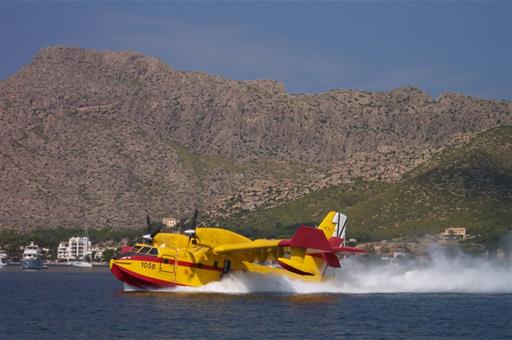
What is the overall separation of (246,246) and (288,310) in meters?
6.89

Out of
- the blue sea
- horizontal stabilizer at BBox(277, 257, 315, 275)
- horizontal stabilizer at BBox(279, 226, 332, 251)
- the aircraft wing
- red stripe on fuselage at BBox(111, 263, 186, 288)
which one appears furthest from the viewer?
horizontal stabilizer at BBox(277, 257, 315, 275)

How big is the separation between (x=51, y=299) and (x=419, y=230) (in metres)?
102

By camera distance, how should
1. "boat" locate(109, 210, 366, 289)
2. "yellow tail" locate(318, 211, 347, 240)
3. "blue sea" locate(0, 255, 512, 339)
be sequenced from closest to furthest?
"blue sea" locate(0, 255, 512, 339)
"boat" locate(109, 210, 366, 289)
"yellow tail" locate(318, 211, 347, 240)

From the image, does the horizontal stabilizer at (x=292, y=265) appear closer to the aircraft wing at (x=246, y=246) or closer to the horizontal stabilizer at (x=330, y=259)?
the horizontal stabilizer at (x=330, y=259)

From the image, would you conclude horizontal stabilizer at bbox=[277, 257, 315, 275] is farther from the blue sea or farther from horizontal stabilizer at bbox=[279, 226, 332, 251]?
horizontal stabilizer at bbox=[279, 226, 332, 251]

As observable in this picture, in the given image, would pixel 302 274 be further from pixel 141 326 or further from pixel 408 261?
pixel 408 261

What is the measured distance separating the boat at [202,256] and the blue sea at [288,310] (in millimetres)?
1306

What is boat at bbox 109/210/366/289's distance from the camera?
72.4 metres

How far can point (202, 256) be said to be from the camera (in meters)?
74.3

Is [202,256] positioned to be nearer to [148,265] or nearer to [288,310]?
[148,265]

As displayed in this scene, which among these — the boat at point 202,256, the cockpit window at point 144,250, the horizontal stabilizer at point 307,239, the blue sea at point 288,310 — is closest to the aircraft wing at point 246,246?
the boat at point 202,256

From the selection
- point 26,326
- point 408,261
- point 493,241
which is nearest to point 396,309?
point 26,326

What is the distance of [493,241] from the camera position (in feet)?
508

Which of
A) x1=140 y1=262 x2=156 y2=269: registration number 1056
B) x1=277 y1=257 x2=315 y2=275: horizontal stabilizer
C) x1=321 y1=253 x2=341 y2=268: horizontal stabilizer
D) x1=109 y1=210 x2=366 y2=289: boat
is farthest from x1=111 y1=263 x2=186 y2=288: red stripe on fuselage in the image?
x1=321 y1=253 x2=341 y2=268: horizontal stabilizer
